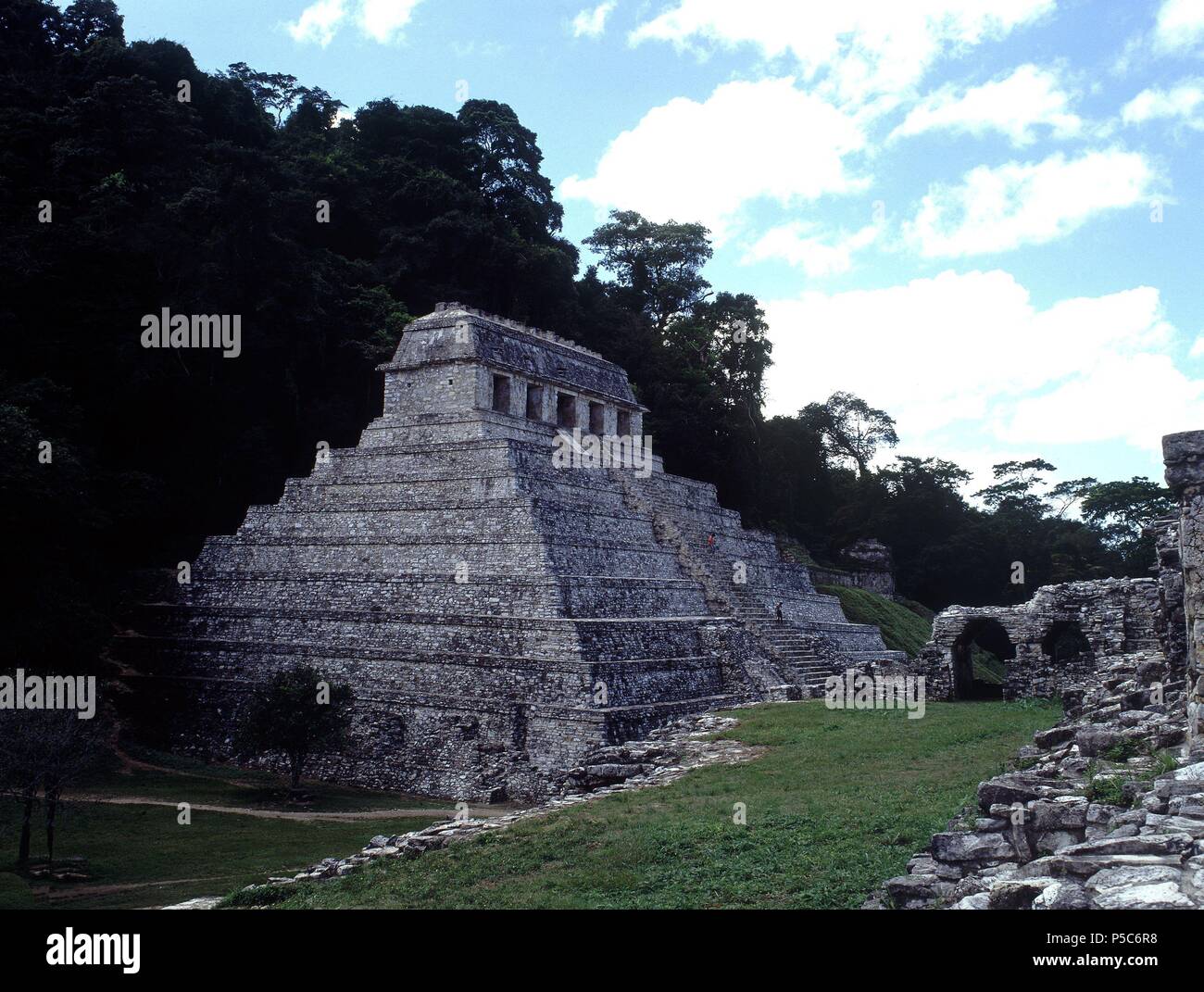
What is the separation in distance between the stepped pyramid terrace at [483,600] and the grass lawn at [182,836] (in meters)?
1.89

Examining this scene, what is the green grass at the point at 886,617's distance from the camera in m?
39.5

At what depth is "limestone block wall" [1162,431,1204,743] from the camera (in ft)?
29.3

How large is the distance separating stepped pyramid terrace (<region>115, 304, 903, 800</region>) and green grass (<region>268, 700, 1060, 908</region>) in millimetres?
5428

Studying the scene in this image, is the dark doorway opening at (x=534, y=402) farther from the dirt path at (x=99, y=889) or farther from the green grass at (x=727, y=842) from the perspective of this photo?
the dirt path at (x=99, y=889)

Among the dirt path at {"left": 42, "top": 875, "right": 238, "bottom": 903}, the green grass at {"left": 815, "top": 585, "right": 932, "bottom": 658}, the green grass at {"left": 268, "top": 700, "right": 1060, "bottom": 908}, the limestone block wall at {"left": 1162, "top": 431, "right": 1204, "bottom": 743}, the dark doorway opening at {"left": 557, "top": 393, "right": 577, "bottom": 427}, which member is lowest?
the dirt path at {"left": 42, "top": 875, "right": 238, "bottom": 903}

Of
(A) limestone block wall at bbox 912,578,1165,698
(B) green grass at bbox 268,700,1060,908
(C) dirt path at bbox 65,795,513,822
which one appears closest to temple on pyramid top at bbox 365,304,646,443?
(C) dirt path at bbox 65,795,513,822

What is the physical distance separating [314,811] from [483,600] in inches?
230

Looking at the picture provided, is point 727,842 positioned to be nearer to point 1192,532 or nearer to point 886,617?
point 1192,532

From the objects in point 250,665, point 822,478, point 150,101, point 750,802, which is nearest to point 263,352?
point 150,101

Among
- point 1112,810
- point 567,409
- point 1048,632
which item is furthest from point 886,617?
point 1112,810

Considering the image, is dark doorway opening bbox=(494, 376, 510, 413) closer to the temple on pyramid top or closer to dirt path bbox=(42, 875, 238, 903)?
the temple on pyramid top

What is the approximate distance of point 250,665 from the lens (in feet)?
83.2

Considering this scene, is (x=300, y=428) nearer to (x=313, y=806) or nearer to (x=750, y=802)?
(x=313, y=806)

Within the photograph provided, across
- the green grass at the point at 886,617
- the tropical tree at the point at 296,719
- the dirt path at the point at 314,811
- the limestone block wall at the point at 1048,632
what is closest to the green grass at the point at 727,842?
the dirt path at the point at 314,811
